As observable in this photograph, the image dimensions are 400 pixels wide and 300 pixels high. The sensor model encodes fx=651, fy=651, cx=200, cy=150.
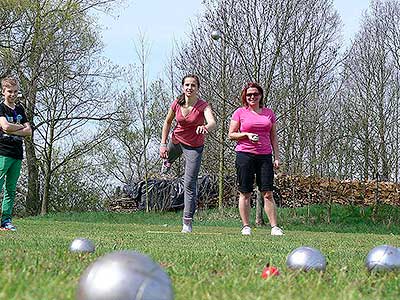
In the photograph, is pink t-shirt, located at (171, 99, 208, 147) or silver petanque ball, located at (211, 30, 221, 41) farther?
silver petanque ball, located at (211, 30, 221, 41)

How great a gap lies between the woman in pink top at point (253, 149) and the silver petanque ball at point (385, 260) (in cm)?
507

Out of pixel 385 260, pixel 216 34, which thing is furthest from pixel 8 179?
pixel 216 34

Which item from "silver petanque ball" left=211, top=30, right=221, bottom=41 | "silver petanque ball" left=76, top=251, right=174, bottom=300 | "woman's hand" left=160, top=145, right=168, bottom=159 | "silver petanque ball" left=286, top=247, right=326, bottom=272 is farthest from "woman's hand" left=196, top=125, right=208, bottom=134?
"silver petanque ball" left=211, top=30, right=221, bottom=41

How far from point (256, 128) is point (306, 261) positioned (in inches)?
209

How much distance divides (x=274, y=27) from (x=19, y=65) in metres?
9.13

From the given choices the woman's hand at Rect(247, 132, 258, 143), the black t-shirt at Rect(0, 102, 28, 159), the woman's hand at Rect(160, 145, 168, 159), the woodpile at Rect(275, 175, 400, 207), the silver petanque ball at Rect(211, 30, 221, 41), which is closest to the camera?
the black t-shirt at Rect(0, 102, 28, 159)

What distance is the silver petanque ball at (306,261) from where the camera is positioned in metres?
3.39

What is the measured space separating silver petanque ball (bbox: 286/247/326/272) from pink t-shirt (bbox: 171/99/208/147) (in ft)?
17.8

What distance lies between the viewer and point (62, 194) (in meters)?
24.9

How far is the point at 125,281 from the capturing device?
1.80 meters

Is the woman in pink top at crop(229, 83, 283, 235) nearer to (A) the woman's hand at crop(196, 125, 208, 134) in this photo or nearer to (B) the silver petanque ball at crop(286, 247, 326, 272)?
(A) the woman's hand at crop(196, 125, 208, 134)

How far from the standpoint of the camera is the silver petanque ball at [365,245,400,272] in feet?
11.2

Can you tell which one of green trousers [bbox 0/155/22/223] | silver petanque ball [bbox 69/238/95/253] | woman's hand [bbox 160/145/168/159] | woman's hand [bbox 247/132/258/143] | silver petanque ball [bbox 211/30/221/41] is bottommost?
silver petanque ball [bbox 69/238/95/253]

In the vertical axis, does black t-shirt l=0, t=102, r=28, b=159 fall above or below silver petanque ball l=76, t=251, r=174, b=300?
above
